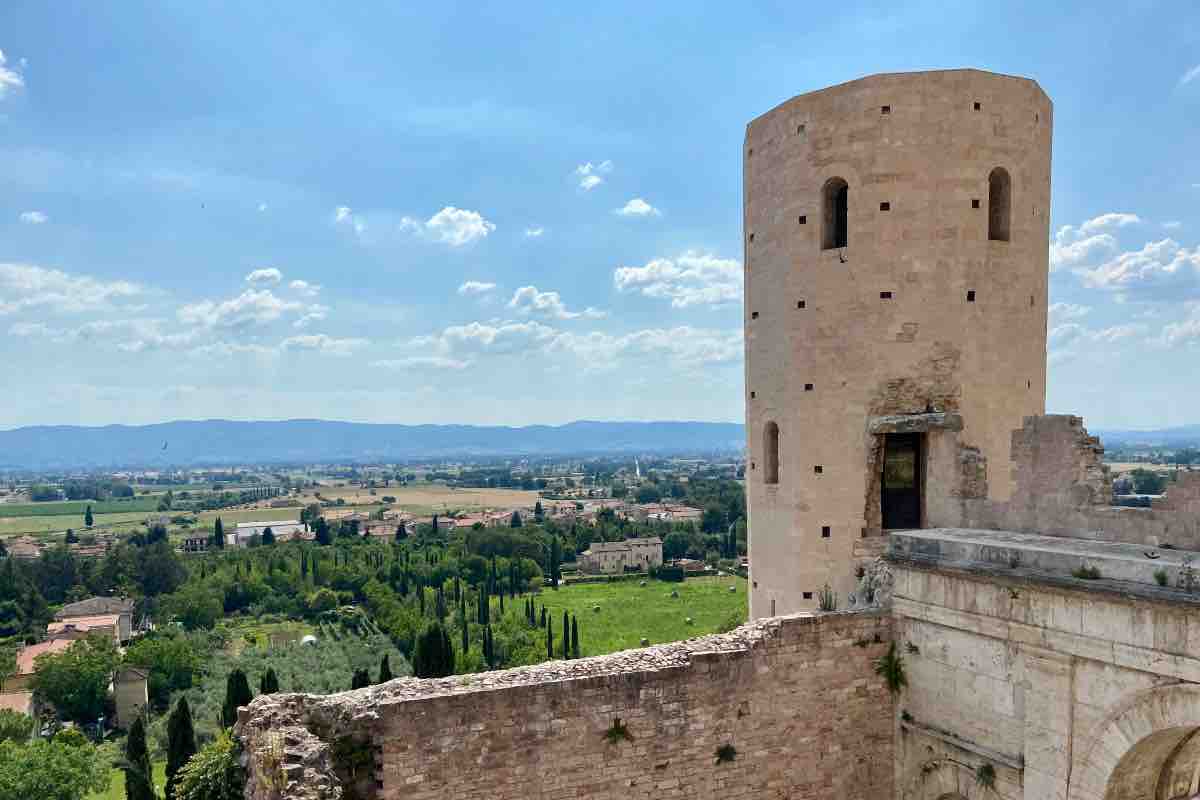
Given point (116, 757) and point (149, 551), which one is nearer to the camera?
point (116, 757)

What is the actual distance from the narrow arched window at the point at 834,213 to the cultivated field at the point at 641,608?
57.6 metres

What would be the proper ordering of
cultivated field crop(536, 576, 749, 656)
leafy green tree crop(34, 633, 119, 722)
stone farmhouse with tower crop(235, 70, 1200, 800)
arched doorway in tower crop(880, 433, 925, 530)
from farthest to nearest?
cultivated field crop(536, 576, 749, 656), leafy green tree crop(34, 633, 119, 722), arched doorway in tower crop(880, 433, 925, 530), stone farmhouse with tower crop(235, 70, 1200, 800)

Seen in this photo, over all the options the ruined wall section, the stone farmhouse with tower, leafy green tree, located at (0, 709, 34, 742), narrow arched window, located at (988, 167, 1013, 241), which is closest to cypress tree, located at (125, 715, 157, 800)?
leafy green tree, located at (0, 709, 34, 742)

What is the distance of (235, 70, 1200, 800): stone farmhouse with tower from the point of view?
8.98m

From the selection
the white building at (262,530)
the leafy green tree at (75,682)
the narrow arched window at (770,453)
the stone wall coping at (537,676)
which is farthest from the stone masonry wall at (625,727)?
the white building at (262,530)

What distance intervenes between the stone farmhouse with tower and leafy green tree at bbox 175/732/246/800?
118cm

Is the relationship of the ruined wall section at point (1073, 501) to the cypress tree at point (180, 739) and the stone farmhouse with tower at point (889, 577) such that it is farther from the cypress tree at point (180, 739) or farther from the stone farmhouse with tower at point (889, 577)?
the cypress tree at point (180, 739)

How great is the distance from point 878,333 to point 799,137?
3611 millimetres

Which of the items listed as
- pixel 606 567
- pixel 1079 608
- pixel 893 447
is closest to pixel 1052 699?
pixel 1079 608

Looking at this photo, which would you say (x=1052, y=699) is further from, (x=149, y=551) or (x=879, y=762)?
(x=149, y=551)

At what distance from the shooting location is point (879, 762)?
1134 centimetres

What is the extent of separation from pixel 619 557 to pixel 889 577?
361 feet

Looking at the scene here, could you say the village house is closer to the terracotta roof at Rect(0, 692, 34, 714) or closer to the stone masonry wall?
the terracotta roof at Rect(0, 692, 34, 714)

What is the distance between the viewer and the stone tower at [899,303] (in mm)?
13266
